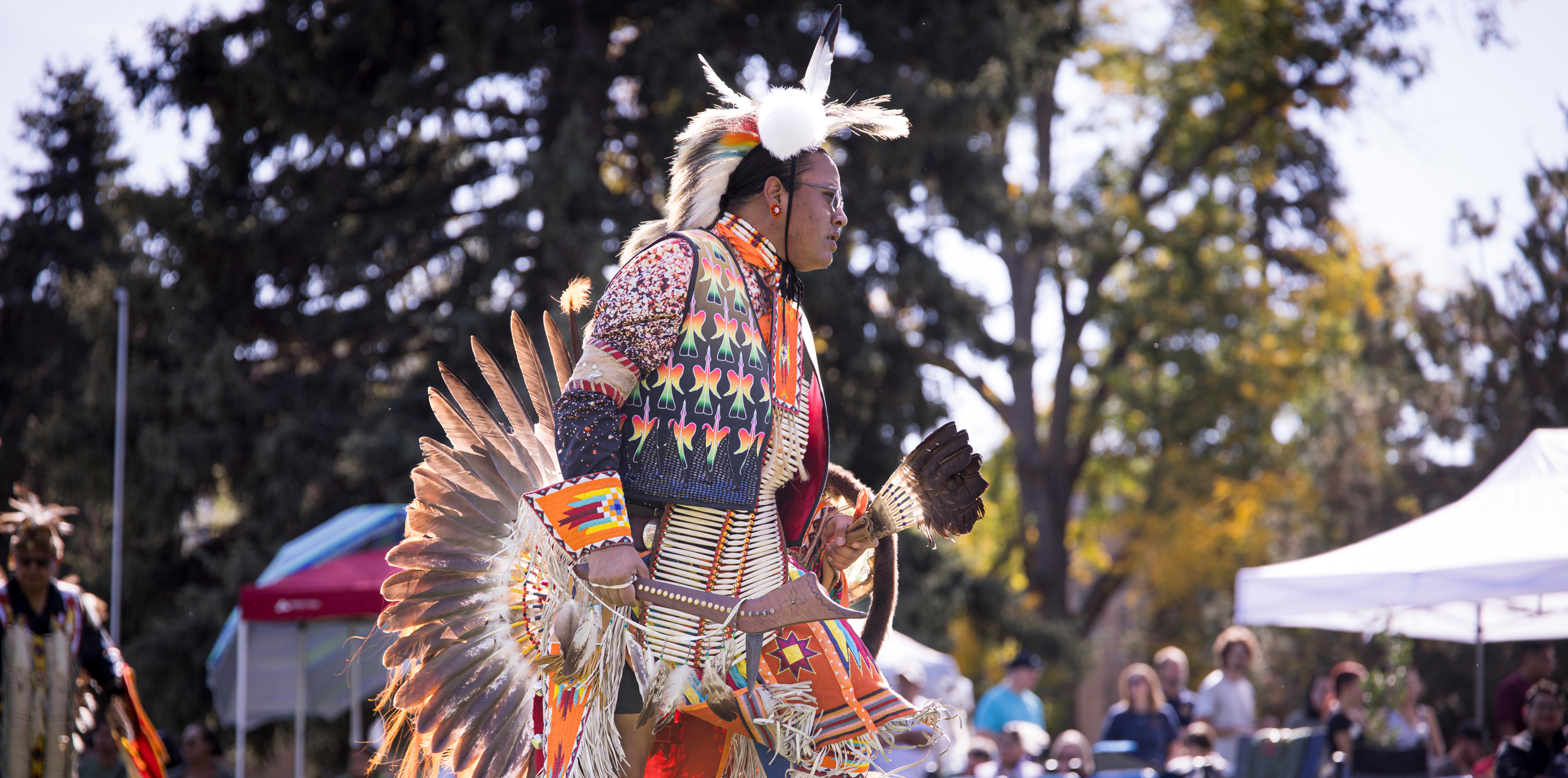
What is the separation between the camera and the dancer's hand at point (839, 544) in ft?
10.2

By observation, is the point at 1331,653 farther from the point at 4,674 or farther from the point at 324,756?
the point at 4,674

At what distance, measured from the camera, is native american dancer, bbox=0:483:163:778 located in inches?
220

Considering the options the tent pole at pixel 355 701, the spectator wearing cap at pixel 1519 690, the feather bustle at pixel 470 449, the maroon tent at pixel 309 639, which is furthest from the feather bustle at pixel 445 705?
the spectator wearing cap at pixel 1519 690

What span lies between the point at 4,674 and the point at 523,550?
3.80m

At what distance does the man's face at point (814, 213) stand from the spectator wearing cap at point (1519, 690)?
7.15 metres

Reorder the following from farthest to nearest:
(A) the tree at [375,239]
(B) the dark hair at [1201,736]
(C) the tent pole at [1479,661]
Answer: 1. (A) the tree at [375,239]
2. (C) the tent pole at [1479,661]
3. (B) the dark hair at [1201,736]

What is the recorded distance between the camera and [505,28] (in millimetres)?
12898

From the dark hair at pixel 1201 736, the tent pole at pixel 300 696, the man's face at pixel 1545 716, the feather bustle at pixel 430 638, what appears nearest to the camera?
the feather bustle at pixel 430 638

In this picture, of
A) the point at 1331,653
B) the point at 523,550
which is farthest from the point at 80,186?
the point at 523,550

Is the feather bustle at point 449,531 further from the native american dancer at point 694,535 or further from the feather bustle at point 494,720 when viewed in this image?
the feather bustle at point 494,720

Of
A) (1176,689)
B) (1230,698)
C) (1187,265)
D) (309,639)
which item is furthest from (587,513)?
(1187,265)

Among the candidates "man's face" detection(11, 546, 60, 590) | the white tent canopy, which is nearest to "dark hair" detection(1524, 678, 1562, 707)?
the white tent canopy

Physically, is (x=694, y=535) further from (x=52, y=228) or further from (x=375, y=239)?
(x=52, y=228)

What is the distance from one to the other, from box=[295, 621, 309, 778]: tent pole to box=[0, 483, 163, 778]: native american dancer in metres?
2.60
